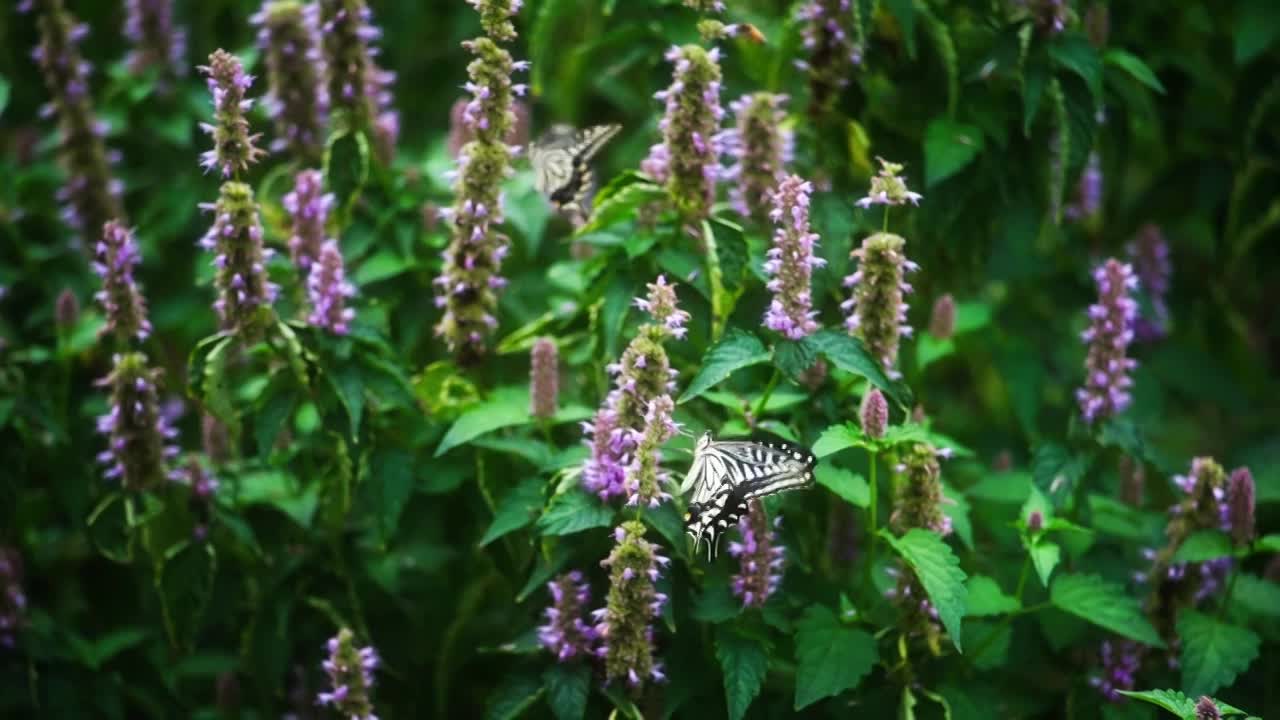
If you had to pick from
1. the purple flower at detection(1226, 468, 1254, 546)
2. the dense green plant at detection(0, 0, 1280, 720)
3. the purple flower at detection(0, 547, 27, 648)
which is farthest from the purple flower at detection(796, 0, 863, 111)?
the purple flower at detection(0, 547, 27, 648)

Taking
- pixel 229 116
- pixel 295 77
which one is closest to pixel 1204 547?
pixel 229 116

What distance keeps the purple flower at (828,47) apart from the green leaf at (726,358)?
1304 millimetres

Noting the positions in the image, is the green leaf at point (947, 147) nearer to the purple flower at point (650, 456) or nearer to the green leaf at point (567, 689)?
the purple flower at point (650, 456)

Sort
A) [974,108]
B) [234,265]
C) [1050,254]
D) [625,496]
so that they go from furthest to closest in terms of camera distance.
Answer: [1050,254] < [974,108] < [234,265] < [625,496]

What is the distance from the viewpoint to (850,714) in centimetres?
363

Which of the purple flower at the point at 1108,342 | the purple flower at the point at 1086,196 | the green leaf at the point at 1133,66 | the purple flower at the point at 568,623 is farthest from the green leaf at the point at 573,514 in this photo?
the purple flower at the point at 1086,196

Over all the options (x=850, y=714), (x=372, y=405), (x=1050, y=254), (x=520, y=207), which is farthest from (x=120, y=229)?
(x=1050, y=254)

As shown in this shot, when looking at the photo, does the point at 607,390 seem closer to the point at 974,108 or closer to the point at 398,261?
the point at 398,261

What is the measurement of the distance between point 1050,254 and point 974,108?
1.51 metres

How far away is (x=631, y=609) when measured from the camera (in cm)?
320

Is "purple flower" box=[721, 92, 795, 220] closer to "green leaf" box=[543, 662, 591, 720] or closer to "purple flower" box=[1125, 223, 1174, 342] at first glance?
"green leaf" box=[543, 662, 591, 720]

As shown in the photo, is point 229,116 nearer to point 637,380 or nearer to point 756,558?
point 637,380

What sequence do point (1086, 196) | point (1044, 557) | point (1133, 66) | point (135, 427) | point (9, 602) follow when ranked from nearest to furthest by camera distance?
point (1044, 557)
point (135, 427)
point (1133, 66)
point (9, 602)
point (1086, 196)

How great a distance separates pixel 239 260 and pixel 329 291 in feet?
0.83
